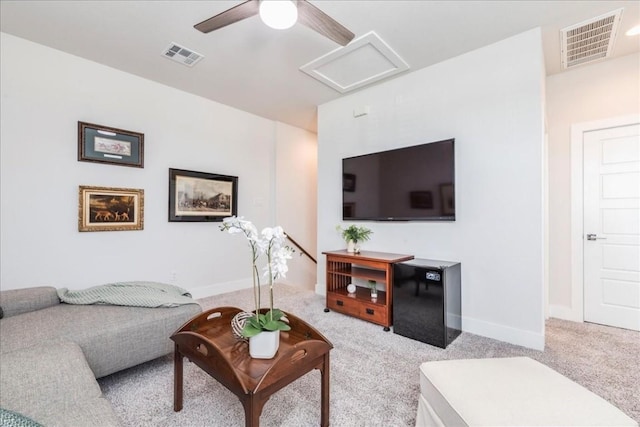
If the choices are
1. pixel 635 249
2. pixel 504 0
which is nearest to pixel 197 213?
pixel 504 0

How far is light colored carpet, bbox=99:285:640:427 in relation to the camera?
5.13 feet

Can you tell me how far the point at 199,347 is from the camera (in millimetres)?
1395

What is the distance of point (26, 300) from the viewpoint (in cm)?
207

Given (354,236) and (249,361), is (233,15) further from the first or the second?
(354,236)

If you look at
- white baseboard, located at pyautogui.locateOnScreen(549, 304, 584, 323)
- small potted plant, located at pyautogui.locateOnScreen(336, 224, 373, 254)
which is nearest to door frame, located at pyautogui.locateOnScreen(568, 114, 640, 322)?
white baseboard, located at pyautogui.locateOnScreen(549, 304, 584, 323)

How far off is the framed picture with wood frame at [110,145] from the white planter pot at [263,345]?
2920 millimetres

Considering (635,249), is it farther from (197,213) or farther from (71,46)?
(71,46)

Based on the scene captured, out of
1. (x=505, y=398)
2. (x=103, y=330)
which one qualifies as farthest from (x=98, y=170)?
(x=505, y=398)

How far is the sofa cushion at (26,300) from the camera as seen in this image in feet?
6.55

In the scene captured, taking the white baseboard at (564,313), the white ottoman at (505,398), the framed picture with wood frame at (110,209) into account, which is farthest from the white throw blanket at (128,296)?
the white baseboard at (564,313)

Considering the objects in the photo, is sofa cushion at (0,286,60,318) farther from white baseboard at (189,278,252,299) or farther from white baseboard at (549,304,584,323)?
white baseboard at (549,304,584,323)

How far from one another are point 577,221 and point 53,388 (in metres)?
4.34

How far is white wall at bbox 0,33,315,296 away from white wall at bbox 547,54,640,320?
396 centimetres

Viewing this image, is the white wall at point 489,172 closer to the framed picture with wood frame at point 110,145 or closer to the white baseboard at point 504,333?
the white baseboard at point 504,333
